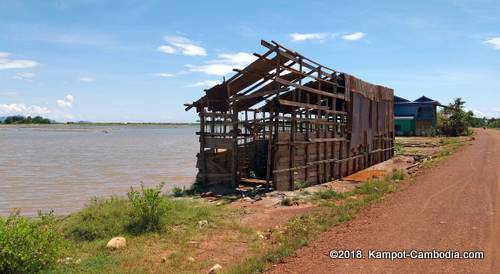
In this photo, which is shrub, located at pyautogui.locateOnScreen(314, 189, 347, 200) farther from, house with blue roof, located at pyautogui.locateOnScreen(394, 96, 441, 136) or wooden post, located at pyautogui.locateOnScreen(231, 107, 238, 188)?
house with blue roof, located at pyautogui.locateOnScreen(394, 96, 441, 136)

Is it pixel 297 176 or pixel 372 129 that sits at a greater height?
pixel 372 129

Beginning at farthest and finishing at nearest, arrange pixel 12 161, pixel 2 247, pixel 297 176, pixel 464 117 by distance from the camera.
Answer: pixel 464 117
pixel 12 161
pixel 297 176
pixel 2 247

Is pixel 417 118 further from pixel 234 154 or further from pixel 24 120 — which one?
pixel 24 120

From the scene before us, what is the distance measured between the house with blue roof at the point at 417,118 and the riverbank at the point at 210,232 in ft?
141

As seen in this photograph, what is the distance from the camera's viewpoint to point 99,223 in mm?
9711

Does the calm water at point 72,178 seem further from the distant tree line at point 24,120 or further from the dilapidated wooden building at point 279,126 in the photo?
the distant tree line at point 24,120

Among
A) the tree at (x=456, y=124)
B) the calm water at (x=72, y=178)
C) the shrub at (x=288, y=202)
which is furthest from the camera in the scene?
the tree at (x=456, y=124)

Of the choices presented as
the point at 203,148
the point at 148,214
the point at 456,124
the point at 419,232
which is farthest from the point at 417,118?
the point at 148,214

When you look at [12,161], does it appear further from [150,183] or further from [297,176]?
[297,176]

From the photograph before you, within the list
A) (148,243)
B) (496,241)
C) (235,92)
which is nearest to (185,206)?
(148,243)

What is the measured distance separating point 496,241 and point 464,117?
5157 cm

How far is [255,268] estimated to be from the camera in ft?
20.9

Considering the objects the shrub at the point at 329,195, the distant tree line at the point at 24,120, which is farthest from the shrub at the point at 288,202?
the distant tree line at the point at 24,120

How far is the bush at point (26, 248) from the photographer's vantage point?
5934 millimetres
